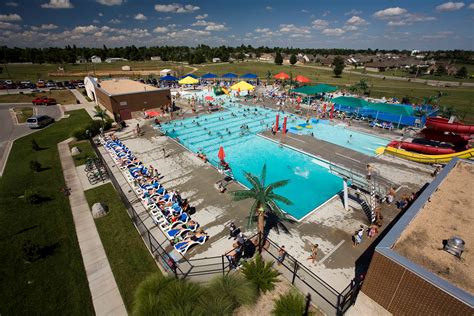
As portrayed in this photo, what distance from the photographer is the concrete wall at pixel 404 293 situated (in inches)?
266

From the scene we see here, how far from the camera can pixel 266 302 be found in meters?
10.1

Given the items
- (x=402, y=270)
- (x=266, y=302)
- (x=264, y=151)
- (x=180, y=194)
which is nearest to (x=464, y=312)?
(x=402, y=270)

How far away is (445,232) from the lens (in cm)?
934

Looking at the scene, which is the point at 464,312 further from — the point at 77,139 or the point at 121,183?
the point at 77,139

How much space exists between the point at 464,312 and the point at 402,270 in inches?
62.8

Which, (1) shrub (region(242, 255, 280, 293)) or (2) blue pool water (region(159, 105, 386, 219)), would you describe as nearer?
(1) shrub (region(242, 255, 280, 293))

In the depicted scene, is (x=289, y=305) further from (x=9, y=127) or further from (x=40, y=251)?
(x=9, y=127)

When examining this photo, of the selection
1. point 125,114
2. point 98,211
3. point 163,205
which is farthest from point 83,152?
point 163,205

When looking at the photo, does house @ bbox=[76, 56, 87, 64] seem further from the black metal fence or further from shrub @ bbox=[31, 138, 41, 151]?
the black metal fence

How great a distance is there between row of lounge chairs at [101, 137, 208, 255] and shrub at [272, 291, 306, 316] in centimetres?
531

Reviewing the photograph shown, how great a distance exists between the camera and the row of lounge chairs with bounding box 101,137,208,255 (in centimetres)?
1309

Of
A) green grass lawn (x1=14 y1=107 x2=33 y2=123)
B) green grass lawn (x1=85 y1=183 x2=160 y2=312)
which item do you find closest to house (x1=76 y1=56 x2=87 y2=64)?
green grass lawn (x1=14 y1=107 x2=33 y2=123)

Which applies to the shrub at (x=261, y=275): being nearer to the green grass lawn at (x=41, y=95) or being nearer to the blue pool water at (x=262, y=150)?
the blue pool water at (x=262, y=150)

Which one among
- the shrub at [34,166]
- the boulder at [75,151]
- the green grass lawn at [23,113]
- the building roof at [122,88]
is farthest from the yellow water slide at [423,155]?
the green grass lawn at [23,113]
